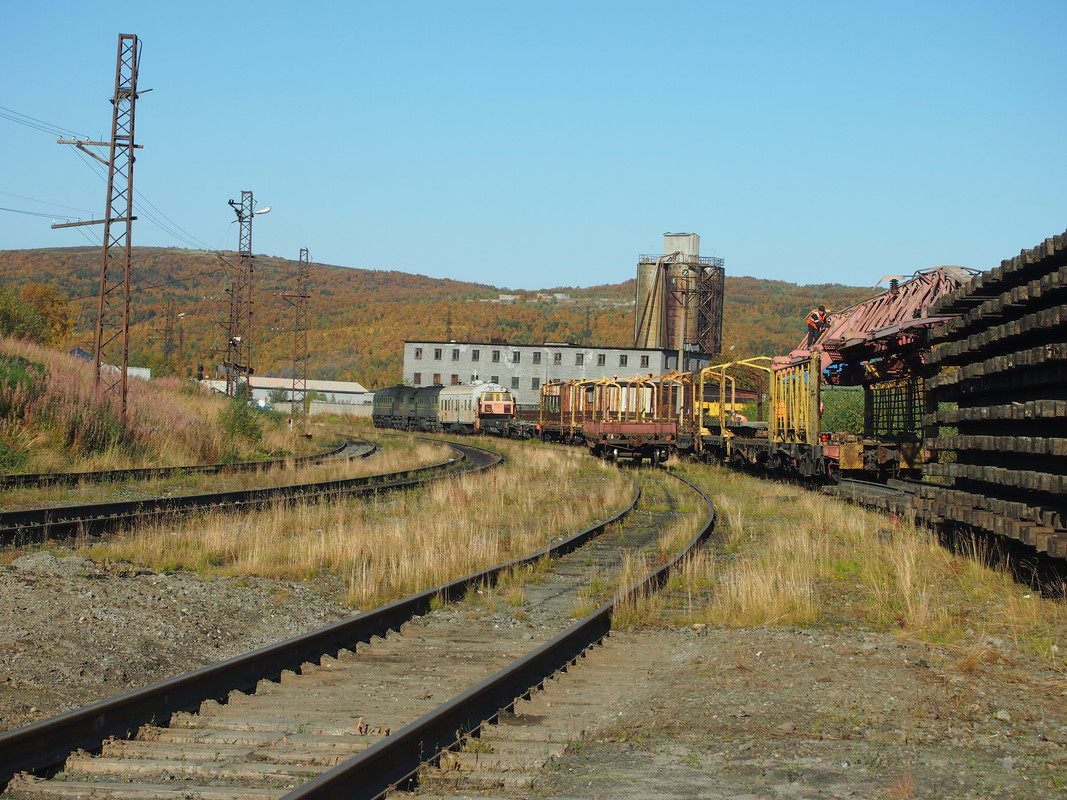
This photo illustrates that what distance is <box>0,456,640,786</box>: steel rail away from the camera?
471 cm

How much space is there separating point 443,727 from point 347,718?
2.33 ft

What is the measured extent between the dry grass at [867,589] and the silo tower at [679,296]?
259 feet

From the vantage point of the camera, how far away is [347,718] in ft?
18.5

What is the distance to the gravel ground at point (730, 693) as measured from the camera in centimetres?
484

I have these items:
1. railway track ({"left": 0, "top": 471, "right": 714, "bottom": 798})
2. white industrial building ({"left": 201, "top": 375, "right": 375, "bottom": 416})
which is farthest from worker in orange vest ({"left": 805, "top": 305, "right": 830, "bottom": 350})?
white industrial building ({"left": 201, "top": 375, "right": 375, "bottom": 416})

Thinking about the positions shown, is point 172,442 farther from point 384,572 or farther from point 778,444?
point 384,572

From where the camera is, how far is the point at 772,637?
8211 mm

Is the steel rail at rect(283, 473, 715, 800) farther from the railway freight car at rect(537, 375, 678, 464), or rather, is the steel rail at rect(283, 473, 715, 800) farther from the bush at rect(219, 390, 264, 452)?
the bush at rect(219, 390, 264, 452)

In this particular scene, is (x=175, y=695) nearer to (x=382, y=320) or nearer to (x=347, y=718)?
(x=347, y=718)

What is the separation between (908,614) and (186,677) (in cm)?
598

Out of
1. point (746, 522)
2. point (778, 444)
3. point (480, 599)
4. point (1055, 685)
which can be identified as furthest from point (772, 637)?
point (778, 444)

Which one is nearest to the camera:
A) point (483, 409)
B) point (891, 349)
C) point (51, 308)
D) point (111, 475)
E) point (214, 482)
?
point (891, 349)

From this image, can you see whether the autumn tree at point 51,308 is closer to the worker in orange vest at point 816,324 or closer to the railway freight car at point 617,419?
the railway freight car at point 617,419

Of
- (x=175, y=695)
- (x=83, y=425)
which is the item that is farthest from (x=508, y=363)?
(x=175, y=695)
